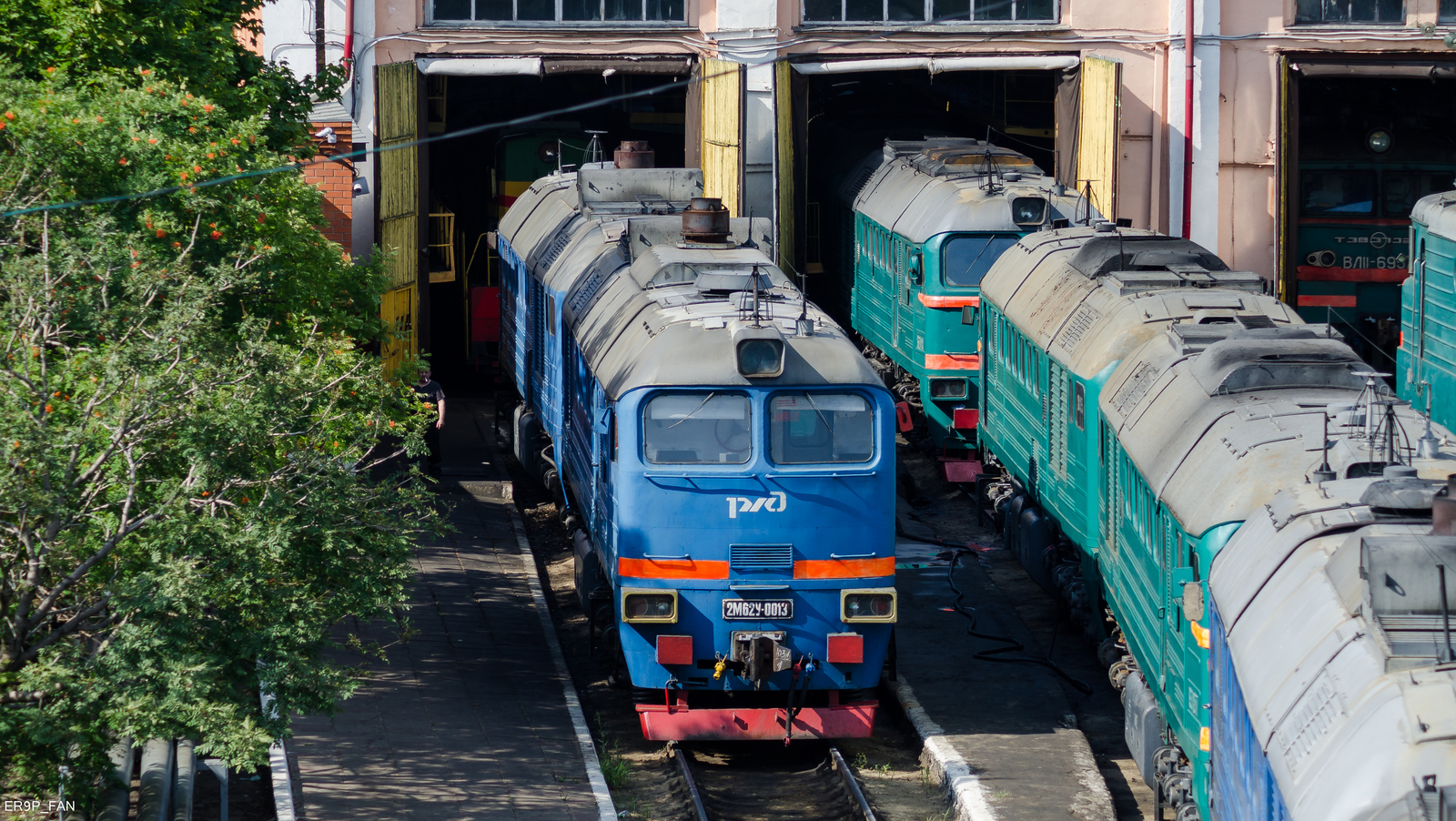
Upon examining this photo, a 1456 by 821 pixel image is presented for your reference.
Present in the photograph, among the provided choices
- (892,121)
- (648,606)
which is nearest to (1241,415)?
(648,606)

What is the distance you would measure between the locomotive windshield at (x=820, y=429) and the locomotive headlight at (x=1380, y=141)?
16.3 meters

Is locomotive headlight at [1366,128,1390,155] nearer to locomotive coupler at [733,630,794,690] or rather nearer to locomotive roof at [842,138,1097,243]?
locomotive roof at [842,138,1097,243]

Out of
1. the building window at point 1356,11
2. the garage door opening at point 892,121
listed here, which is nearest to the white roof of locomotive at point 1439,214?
the building window at point 1356,11

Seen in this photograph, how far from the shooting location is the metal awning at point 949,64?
79.8ft

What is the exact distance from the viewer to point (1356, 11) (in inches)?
966

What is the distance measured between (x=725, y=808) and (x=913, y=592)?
5326 mm

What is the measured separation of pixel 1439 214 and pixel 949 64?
32.9 feet

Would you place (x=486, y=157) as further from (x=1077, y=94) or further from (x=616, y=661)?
(x=616, y=661)

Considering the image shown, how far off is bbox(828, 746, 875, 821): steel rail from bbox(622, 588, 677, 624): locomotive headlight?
1.62m

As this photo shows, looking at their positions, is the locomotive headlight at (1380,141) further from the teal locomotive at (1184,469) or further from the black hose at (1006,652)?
the black hose at (1006,652)

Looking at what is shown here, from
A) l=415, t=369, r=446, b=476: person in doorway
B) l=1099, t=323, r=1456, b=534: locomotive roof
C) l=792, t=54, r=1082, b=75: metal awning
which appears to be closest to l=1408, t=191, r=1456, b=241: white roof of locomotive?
l=1099, t=323, r=1456, b=534: locomotive roof

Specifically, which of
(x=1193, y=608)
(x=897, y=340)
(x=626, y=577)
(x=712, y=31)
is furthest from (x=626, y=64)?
(x=1193, y=608)

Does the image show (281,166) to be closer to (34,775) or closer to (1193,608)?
(34,775)

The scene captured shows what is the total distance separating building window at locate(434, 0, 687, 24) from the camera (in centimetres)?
2369
